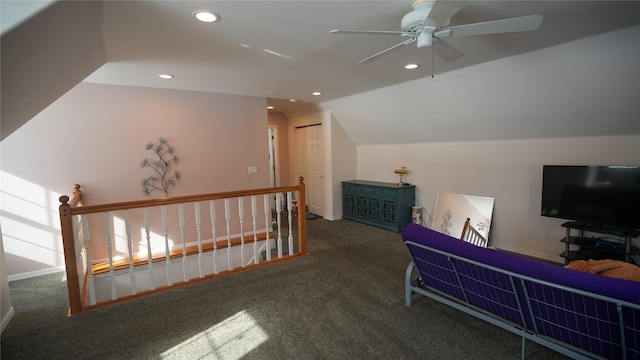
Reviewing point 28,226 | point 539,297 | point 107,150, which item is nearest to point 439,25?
point 539,297

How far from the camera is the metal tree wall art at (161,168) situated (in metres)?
4.23

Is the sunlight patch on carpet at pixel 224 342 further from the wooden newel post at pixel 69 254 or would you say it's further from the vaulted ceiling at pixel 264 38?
the vaulted ceiling at pixel 264 38

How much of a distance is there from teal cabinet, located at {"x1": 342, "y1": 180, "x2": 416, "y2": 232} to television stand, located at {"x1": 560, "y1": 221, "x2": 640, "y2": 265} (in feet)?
7.15

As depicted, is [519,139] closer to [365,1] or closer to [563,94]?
[563,94]

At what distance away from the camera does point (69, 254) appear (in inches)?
92.6

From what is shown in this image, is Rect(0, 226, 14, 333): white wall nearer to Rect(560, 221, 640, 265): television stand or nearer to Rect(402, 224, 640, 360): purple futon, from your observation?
Rect(402, 224, 640, 360): purple futon

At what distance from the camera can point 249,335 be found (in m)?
2.15

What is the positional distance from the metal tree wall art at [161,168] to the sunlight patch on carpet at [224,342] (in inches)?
110

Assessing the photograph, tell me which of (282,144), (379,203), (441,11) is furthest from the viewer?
(282,144)

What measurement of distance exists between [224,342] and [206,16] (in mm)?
2351

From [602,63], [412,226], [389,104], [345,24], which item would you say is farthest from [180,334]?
[602,63]

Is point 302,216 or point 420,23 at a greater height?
point 420,23

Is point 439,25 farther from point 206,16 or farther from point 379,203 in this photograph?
point 379,203

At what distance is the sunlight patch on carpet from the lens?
1960mm
